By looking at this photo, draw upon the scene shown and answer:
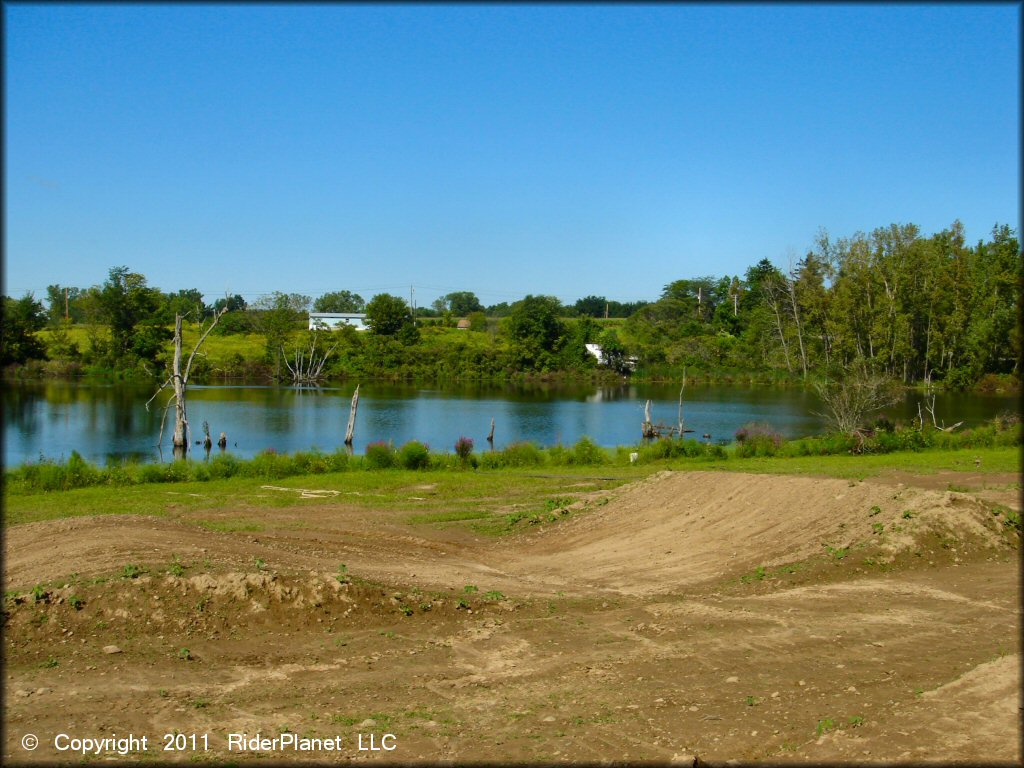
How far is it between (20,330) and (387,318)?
8987 cm

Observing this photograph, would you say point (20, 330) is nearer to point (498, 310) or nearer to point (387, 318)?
point (387, 318)

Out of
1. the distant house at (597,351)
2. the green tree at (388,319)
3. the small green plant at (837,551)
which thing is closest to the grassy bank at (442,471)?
the small green plant at (837,551)

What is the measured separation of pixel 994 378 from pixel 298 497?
51375 millimetres

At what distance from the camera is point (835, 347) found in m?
78.2

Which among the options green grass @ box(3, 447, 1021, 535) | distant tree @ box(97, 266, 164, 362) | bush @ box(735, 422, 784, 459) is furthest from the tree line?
bush @ box(735, 422, 784, 459)

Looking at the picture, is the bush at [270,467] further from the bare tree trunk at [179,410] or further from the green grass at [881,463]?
the green grass at [881,463]

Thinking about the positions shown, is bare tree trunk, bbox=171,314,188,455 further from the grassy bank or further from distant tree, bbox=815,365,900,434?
distant tree, bbox=815,365,900,434

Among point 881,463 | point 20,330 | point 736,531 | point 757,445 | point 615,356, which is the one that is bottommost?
point 736,531

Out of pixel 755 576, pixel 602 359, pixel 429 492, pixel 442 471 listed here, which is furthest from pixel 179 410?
pixel 602 359

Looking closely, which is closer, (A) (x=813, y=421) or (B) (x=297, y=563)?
(B) (x=297, y=563)

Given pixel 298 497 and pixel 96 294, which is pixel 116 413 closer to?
pixel 96 294

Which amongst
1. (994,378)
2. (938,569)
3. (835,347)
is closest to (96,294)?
(938,569)

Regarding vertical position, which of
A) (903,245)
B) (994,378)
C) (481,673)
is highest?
(903,245)

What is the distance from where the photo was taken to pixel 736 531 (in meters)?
16.4
